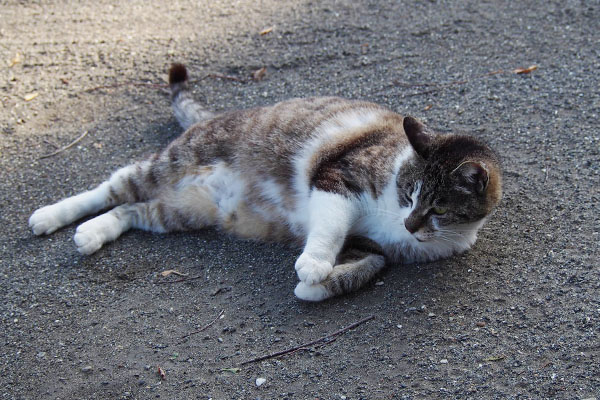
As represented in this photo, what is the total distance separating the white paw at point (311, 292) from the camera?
10.8 feet

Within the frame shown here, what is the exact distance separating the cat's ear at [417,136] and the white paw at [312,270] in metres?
0.84

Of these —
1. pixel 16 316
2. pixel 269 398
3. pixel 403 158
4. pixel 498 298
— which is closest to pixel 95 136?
pixel 16 316

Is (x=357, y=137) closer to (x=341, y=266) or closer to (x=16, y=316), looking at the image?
(x=341, y=266)

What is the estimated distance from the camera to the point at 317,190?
11.9 feet

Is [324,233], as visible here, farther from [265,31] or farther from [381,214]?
[265,31]

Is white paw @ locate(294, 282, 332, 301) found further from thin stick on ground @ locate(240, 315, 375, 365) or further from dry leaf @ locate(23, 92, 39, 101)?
dry leaf @ locate(23, 92, 39, 101)

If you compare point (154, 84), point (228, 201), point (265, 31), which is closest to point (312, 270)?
point (228, 201)

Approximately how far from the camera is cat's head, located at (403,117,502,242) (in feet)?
10.4

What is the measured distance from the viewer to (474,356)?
2.85m

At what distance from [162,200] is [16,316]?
1.23m

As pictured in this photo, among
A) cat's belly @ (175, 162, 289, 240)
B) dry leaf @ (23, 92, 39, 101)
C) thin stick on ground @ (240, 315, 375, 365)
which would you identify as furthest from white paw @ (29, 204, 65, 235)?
thin stick on ground @ (240, 315, 375, 365)

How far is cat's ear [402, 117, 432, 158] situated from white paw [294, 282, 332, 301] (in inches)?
37.7

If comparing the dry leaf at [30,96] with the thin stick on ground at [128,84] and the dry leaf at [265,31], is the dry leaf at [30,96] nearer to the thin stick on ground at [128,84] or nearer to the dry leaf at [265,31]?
the thin stick on ground at [128,84]

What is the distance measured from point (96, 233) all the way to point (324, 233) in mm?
1538
